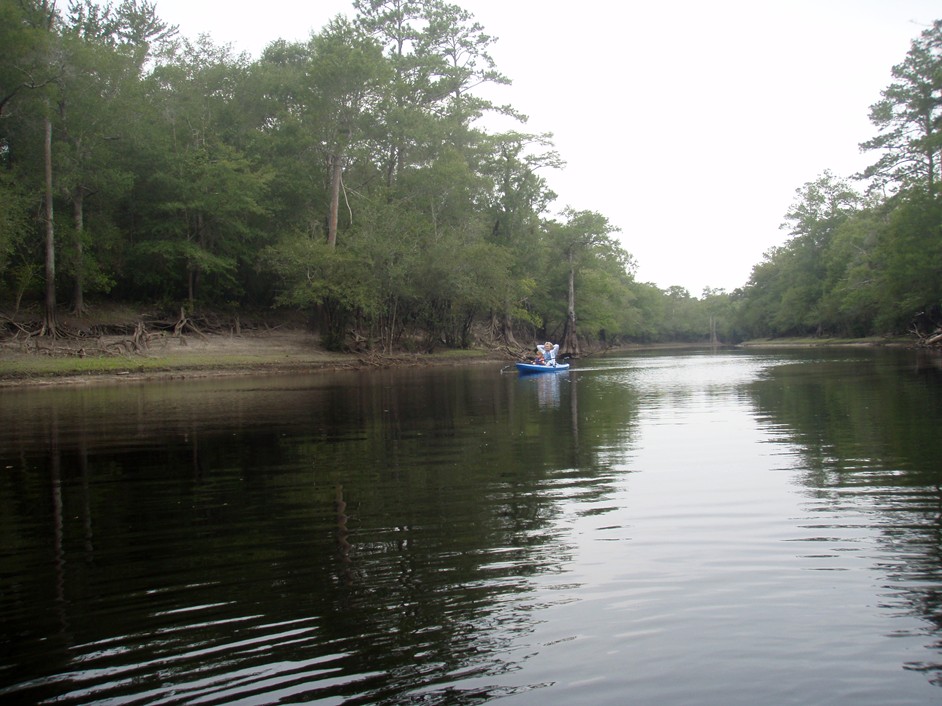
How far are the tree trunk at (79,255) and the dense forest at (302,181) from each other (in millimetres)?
125

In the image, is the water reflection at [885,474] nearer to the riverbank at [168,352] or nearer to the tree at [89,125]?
the riverbank at [168,352]

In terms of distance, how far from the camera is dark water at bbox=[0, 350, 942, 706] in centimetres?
431

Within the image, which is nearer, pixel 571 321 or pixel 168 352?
pixel 168 352

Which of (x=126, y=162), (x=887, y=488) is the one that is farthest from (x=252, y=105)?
(x=887, y=488)

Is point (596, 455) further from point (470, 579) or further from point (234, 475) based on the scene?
point (470, 579)

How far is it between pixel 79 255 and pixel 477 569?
41.4 meters

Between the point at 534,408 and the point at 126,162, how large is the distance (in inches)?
1434

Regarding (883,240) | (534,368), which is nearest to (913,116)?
(883,240)

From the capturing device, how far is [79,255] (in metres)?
41.1

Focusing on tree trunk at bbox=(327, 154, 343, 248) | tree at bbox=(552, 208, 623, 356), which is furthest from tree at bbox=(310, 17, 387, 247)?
tree at bbox=(552, 208, 623, 356)

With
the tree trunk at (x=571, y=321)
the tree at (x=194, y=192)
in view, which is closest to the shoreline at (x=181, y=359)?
the tree at (x=194, y=192)

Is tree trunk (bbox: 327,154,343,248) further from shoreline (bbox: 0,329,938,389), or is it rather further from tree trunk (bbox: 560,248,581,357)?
tree trunk (bbox: 560,248,581,357)

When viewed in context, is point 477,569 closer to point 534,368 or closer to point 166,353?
point 534,368

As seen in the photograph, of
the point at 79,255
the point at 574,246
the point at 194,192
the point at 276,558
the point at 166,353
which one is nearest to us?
the point at 276,558
